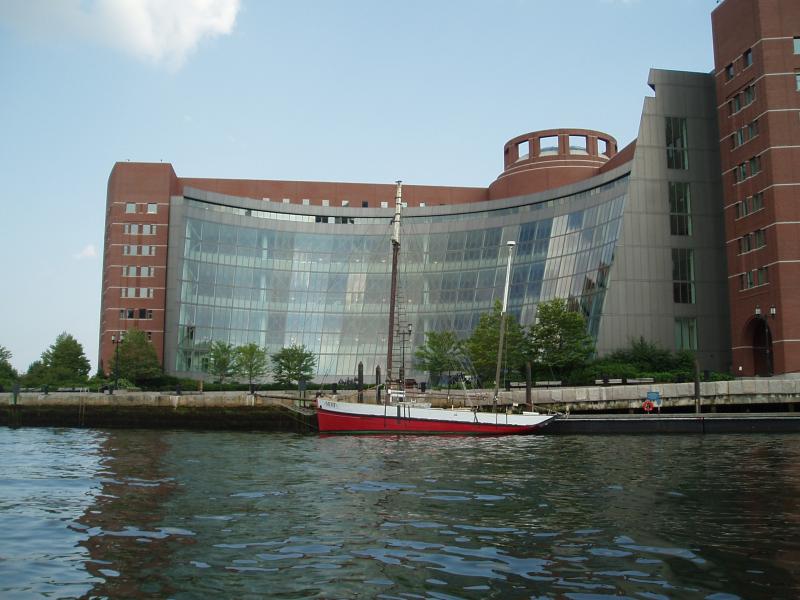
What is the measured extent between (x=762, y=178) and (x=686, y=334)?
60.1 ft

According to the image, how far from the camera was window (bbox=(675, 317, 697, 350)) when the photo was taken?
253ft

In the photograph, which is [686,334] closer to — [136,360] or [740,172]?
[740,172]

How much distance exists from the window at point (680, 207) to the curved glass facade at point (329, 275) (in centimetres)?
1630

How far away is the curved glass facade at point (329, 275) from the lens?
95.9 metres

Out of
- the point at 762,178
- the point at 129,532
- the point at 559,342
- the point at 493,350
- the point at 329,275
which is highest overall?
the point at 762,178

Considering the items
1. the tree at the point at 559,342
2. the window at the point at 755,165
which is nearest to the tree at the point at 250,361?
the tree at the point at 559,342

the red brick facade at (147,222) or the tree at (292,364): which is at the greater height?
the red brick facade at (147,222)

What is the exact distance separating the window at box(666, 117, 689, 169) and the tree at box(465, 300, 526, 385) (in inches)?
926

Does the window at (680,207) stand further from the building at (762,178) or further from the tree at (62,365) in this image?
the tree at (62,365)

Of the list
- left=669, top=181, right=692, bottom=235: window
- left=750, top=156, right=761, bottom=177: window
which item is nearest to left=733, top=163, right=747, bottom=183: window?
left=750, top=156, right=761, bottom=177: window

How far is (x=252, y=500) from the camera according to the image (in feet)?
63.9

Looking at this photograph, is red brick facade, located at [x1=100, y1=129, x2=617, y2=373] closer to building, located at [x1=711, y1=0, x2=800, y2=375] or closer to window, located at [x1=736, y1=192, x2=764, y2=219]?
building, located at [x1=711, y1=0, x2=800, y2=375]

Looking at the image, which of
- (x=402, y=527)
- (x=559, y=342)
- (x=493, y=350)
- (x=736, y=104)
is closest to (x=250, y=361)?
(x=493, y=350)

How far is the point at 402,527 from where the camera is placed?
15773mm
